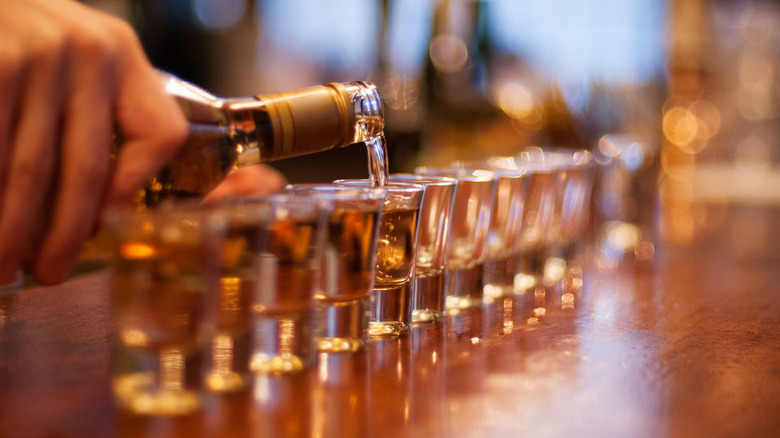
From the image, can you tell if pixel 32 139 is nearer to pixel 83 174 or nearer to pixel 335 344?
pixel 83 174

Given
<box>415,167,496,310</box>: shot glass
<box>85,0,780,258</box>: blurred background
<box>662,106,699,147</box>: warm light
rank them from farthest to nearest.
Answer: <box>662,106,699,147</box>: warm light < <box>85,0,780,258</box>: blurred background < <box>415,167,496,310</box>: shot glass

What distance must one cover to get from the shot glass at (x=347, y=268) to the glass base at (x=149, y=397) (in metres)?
0.15

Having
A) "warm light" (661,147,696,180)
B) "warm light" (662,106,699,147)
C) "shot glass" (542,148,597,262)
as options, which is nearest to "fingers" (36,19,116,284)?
"shot glass" (542,148,597,262)

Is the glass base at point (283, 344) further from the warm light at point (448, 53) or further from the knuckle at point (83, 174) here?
the warm light at point (448, 53)

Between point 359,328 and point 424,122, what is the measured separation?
2.44m

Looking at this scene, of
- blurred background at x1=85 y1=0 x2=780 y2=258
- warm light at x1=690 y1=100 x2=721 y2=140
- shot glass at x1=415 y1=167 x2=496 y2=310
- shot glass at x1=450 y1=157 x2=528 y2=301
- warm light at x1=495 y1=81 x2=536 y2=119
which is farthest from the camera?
warm light at x1=690 y1=100 x2=721 y2=140

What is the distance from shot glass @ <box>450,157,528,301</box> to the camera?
0.99m

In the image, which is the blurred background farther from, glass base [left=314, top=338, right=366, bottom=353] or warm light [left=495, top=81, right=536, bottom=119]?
glass base [left=314, top=338, right=366, bottom=353]

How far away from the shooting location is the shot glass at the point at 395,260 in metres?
0.74

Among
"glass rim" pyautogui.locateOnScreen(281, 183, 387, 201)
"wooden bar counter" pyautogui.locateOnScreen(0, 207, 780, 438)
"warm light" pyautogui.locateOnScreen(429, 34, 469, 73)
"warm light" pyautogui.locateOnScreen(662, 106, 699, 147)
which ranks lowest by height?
"wooden bar counter" pyautogui.locateOnScreen(0, 207, 780, 438)

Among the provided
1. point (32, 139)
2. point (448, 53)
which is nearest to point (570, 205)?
point (32, 139)

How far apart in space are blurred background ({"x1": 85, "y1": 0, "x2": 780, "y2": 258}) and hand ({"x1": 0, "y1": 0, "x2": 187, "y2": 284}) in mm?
1207

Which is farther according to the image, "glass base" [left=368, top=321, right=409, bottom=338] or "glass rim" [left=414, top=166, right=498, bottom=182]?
"glass rim" [left=414, top=166, right=498, bottom=182]

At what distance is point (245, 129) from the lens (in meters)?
0.77
